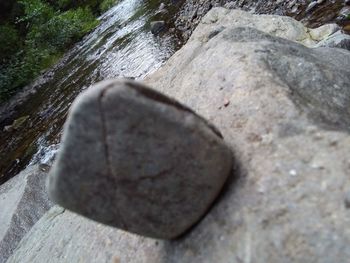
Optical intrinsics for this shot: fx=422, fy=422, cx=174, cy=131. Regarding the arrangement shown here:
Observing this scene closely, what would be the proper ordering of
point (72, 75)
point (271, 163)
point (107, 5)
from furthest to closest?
point (107, 5), point (72, 75), point (271, 163)

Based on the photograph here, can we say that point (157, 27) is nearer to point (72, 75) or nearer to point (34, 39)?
point (72, 75)

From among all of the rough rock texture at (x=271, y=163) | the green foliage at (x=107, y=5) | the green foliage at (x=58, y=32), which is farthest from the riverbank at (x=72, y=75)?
the rough rock texture at (x=271, y=163)

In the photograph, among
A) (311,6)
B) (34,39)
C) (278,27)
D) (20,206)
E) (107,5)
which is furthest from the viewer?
(107,5)

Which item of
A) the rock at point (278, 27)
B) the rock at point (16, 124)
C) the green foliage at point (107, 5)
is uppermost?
the rock at point (278, 27)

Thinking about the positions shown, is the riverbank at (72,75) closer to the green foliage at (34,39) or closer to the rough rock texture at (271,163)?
the green foliage at (34,39)

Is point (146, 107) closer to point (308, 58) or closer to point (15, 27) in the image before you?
Result: point (308, 58)

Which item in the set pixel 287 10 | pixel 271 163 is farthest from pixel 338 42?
pixel 271 163

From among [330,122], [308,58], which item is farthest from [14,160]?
[330,122]

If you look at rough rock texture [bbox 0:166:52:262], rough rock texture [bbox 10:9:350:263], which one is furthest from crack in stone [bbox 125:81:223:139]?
rough rock texture [bbox 0:166:52:262]
